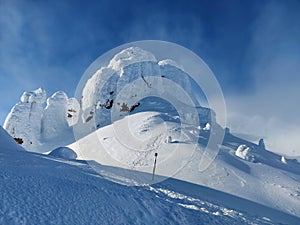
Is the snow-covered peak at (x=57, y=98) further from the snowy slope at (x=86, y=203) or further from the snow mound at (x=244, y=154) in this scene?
the snowy slope at (x=86, y=203)

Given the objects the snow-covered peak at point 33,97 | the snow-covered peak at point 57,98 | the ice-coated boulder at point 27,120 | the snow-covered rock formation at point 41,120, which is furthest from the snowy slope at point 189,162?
the snow-covered peak at point 33,97

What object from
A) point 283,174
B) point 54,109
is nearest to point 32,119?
point 54,109

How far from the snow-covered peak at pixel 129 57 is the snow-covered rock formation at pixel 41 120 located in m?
14.2

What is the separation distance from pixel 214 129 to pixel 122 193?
91.7ft

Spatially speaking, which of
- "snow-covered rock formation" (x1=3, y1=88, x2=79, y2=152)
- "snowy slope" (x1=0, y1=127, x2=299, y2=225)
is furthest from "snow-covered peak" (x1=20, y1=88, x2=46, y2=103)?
"snowy slope" (x1=0, y1=127, x2=299, y2=225)

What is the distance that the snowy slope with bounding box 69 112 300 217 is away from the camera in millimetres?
16578

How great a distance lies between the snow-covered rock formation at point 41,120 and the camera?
166 feet

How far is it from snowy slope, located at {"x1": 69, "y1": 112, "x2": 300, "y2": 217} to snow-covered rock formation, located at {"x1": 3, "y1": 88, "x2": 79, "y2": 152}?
2458 centimetres

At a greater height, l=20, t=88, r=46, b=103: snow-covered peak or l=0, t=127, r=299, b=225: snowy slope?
l=20, t=88, r=46, b=103: snow-covered peak

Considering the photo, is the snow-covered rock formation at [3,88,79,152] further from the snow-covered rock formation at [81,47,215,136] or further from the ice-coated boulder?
the snow-covered rock formation at [81,47,215,136]

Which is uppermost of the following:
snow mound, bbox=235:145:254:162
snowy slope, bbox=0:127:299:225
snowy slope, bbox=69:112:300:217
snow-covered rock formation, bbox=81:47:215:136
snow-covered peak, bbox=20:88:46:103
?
snow-covered rock formation, bbox=81:47:215:136

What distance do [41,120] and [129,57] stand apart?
2725cm

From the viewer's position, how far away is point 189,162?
20.1 metres

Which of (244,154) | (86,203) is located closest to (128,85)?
(244,154)
